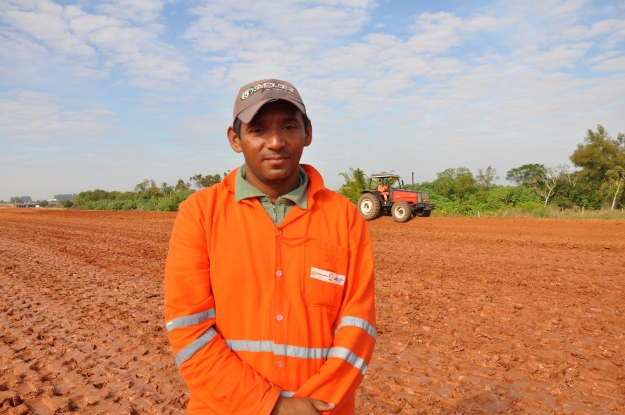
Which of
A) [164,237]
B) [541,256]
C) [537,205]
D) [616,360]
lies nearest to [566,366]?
[616,360]

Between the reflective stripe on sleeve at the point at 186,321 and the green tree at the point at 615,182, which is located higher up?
the green tree at the point at 615,182

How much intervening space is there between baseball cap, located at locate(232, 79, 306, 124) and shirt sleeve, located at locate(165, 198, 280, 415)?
42 centimetres

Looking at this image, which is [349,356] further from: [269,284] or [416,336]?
[416,336]

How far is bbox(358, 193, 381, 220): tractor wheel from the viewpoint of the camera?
19672 mm

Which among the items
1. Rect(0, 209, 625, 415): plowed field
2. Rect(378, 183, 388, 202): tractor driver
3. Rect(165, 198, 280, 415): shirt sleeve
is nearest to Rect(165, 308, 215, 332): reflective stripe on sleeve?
Rect(165, 198, 280, 415): shirt sleeve

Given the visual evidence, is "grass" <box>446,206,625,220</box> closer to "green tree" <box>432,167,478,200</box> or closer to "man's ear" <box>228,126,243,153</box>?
"green tree" <box>432,167,478,200</box>

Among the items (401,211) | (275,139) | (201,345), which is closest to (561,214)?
(401,211)

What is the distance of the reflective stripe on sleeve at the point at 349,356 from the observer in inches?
62.4

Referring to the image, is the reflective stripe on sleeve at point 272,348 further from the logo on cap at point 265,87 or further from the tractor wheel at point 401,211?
the tractor wheel at point 401,211

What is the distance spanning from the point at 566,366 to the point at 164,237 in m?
13.4

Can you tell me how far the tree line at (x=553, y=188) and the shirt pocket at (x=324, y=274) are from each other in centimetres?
2310

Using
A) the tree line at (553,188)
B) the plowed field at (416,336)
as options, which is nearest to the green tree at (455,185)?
the tree line at (553,188)

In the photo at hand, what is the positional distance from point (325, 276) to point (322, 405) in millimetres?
412

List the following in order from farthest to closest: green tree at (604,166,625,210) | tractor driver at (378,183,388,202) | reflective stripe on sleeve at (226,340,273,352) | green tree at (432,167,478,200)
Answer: green tree at (432,167,478,200)
green tree at (604,166,625,210)
tractor driver at (378,183,388,202)
reflective stripe on sleeve at (226,340,273,352)
